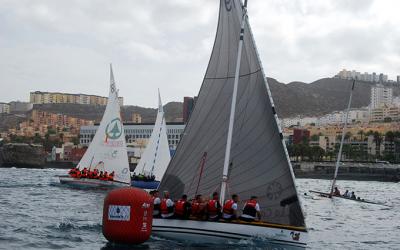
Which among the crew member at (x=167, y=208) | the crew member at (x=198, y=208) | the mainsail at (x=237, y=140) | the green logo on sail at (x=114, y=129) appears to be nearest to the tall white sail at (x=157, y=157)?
the green logo on sail at (x=114, y=129)

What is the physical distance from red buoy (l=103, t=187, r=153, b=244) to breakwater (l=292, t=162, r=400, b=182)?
14667 cm

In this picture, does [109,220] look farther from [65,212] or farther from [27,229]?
[65,212]

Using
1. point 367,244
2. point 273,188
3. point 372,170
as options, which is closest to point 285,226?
point 273,188

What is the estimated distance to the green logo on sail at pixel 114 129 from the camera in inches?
2375

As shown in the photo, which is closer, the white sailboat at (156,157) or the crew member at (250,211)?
the crew member at (250,211)

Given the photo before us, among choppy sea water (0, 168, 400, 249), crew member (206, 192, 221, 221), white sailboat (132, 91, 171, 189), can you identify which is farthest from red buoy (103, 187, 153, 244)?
white sailboat (132, 91, 171, 189)

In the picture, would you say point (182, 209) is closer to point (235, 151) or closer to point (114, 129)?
point (235, 151)

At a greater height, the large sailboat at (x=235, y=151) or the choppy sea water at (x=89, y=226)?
the large sailboat at (x=235, y=151)

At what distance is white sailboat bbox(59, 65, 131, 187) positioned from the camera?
59.0 m

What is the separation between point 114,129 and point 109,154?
2.59 metres

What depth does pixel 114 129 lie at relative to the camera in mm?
60625

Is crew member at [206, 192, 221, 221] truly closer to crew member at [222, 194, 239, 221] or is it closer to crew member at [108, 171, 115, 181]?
crew member at [222, 194, 239, 221]

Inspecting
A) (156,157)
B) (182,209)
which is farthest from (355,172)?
(182,209)

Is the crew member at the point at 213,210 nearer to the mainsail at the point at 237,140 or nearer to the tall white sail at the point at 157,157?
the mainsail at the point at 237,140
